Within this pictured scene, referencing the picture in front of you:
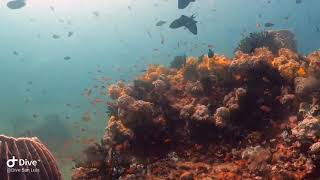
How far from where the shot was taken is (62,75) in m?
80.5

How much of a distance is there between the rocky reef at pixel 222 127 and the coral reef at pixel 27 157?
755mm

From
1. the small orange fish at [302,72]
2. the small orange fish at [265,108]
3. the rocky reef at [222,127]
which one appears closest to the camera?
the rocky reef at [222,127]

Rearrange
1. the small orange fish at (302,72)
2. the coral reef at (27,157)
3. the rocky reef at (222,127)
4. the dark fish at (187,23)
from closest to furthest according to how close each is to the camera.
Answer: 1. the rocky reef at (222,127)
2. the coral reef at (27,157)
3. the small orange fish at (302,72)
4. the dark fish at (187,23)

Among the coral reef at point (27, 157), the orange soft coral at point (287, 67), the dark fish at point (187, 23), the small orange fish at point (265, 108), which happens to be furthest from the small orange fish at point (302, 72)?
the coral reef at point (27, 157)

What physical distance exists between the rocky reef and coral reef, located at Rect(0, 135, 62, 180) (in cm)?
76

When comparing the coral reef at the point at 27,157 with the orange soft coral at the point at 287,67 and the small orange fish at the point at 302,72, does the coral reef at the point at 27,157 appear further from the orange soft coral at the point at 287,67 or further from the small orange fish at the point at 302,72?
the small orange fish at the point at 302,72

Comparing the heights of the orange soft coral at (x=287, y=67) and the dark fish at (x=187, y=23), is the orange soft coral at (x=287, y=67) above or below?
below

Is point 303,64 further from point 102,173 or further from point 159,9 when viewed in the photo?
point 159,9

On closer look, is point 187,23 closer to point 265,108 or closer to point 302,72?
point 302,72

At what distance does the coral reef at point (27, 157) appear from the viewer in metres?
5.98

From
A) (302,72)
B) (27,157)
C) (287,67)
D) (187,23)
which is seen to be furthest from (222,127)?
(187,23)

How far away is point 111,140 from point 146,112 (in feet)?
2.86

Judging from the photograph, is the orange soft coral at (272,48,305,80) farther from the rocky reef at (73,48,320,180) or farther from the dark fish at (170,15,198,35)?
the dark fish at (170,15,198,35)

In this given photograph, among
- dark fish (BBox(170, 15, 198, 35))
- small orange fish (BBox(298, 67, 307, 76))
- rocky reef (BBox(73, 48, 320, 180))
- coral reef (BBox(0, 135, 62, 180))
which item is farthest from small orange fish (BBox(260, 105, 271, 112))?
dark fish (BBox(170, 15, 198, 35))
